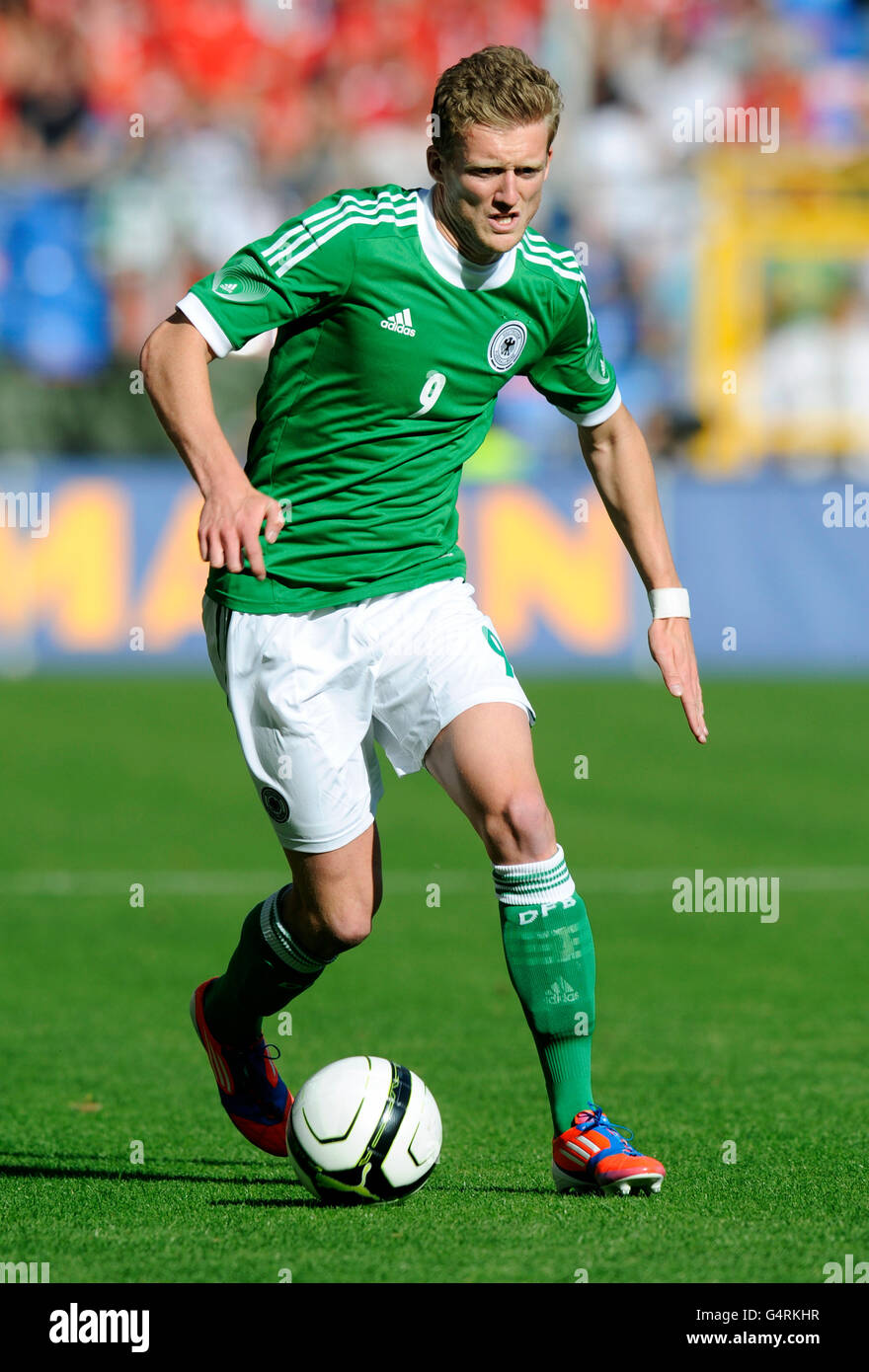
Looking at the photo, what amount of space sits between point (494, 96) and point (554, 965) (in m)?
1.74

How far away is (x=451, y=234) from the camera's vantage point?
13.6 feet

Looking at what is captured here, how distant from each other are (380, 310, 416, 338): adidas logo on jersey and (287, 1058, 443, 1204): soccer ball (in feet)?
4.98

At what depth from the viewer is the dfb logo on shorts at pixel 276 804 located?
4.26 metres

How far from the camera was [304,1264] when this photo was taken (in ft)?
11.4

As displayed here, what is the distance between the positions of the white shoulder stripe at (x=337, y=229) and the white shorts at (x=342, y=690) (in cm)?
74

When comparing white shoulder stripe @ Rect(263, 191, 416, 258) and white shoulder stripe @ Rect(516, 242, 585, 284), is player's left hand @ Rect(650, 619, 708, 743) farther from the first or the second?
white shoulder stripe @ Rect(263, 191, 416, 258)

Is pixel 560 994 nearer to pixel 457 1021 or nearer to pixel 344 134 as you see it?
pixel 457 1021

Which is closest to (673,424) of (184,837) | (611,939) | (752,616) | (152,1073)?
(752,616)

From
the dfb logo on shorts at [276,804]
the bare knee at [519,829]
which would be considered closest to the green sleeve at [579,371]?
the bare knee at [519,829]

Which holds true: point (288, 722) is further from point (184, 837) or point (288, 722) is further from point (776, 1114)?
point (184, 837)

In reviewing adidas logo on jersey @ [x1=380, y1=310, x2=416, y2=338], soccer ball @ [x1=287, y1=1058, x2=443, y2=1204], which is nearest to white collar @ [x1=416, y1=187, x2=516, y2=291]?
adidas logo on jersey @ [x1=380, y1=310, x2=416, y2=338]

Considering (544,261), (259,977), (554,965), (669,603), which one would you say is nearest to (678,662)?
(669,603)

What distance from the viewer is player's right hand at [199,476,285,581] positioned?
3496 mm

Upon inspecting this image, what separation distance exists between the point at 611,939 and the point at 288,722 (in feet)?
10.7
